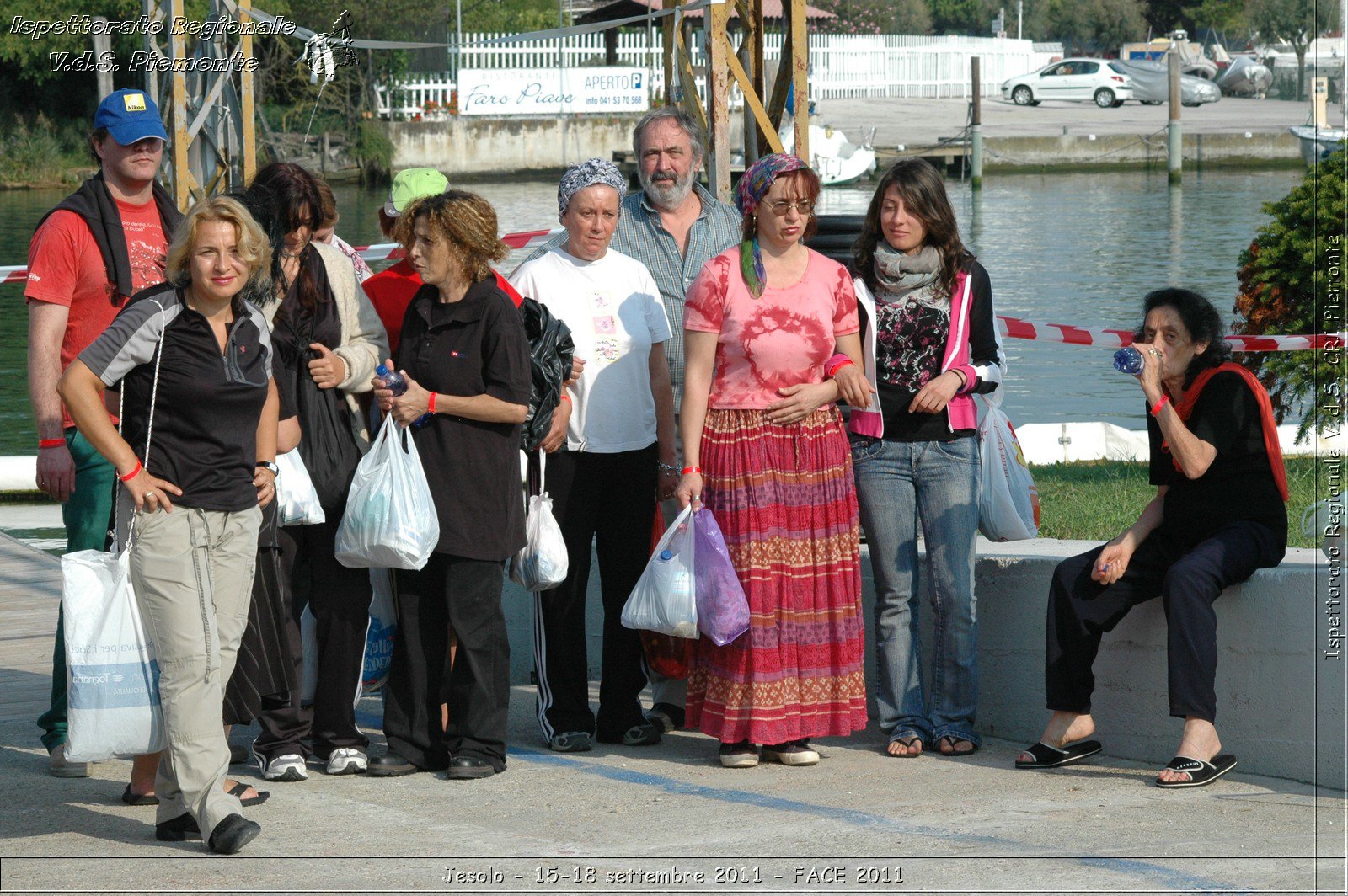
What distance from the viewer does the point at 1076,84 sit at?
52438 millimetres

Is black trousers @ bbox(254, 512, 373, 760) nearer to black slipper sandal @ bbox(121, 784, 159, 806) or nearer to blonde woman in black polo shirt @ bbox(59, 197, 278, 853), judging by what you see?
black slipper sandal @ bbox(121, 784, 159, 806)

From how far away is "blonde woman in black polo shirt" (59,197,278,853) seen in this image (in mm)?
4289

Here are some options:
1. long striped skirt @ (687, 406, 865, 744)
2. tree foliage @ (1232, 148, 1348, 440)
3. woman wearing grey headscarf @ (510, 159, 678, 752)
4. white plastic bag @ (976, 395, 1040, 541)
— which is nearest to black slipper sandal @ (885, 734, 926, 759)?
long striped skirt @ (687, 406, 865, 744)

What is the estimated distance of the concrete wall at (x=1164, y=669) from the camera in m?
4.78

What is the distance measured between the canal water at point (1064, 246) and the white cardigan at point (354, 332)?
845 centimetres

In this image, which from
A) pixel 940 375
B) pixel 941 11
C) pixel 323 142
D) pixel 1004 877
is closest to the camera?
pixel 1004 877

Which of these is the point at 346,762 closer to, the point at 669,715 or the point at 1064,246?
the point at 669,715

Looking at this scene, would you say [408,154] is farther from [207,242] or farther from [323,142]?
[207,242]

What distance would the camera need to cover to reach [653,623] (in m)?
5.12

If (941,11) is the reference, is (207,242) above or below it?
below

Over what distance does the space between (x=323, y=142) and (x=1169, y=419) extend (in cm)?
3626

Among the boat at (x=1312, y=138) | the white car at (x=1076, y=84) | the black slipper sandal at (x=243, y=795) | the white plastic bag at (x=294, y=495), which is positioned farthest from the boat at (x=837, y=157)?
the black slipper sandal at (x=243, y=795)

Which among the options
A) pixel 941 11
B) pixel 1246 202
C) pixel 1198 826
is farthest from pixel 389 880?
pixel 941 11

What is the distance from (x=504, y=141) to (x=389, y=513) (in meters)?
36.7
